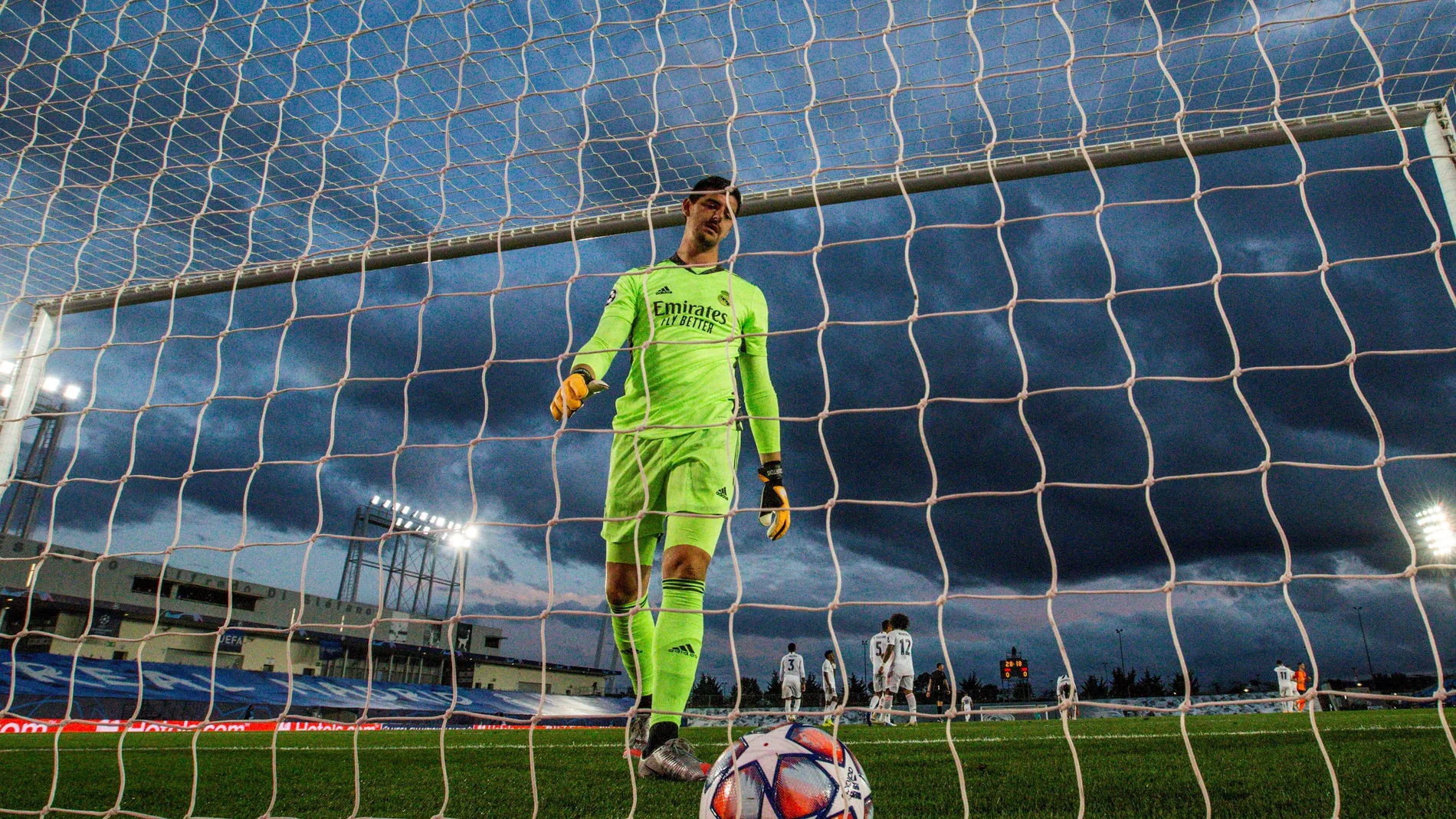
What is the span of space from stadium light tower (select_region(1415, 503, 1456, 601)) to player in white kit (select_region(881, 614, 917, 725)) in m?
11.5

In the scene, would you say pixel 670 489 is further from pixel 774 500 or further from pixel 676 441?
pixel 774 500

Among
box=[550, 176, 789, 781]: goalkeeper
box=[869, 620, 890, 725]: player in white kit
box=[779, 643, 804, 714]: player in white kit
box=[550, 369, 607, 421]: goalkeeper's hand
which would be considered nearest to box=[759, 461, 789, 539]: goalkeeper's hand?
box=[550, 176, 789, 781]: goalkeeper

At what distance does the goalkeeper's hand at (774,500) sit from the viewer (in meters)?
3.12

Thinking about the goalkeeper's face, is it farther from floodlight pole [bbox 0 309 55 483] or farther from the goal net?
floodlight pole [bbox 0 309 55 483]

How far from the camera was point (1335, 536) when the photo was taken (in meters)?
3.38

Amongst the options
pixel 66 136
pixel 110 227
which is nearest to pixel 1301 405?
pixel 110 227

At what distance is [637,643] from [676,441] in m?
0.79

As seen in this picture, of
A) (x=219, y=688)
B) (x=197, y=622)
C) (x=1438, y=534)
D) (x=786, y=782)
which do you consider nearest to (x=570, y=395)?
(x=786, y=782)

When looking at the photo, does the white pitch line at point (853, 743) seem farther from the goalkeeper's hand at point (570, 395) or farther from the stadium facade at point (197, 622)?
the stadium facade at point (197, 622)

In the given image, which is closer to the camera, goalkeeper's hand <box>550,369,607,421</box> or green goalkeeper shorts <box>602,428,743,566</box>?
goalkeeper's hand <box>550,369,607,421</box>

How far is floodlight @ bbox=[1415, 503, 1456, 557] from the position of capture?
50.8 feet

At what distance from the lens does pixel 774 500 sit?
3.15 metres

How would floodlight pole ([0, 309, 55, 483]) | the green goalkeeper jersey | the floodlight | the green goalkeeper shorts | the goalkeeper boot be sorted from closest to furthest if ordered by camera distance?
the goalkeeper boot, the green goalkeeper shorts, the green goalkeeper jersey, floodlight pole ([0, 309, 55, 483]), the floodlight

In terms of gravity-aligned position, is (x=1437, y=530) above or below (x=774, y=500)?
above
